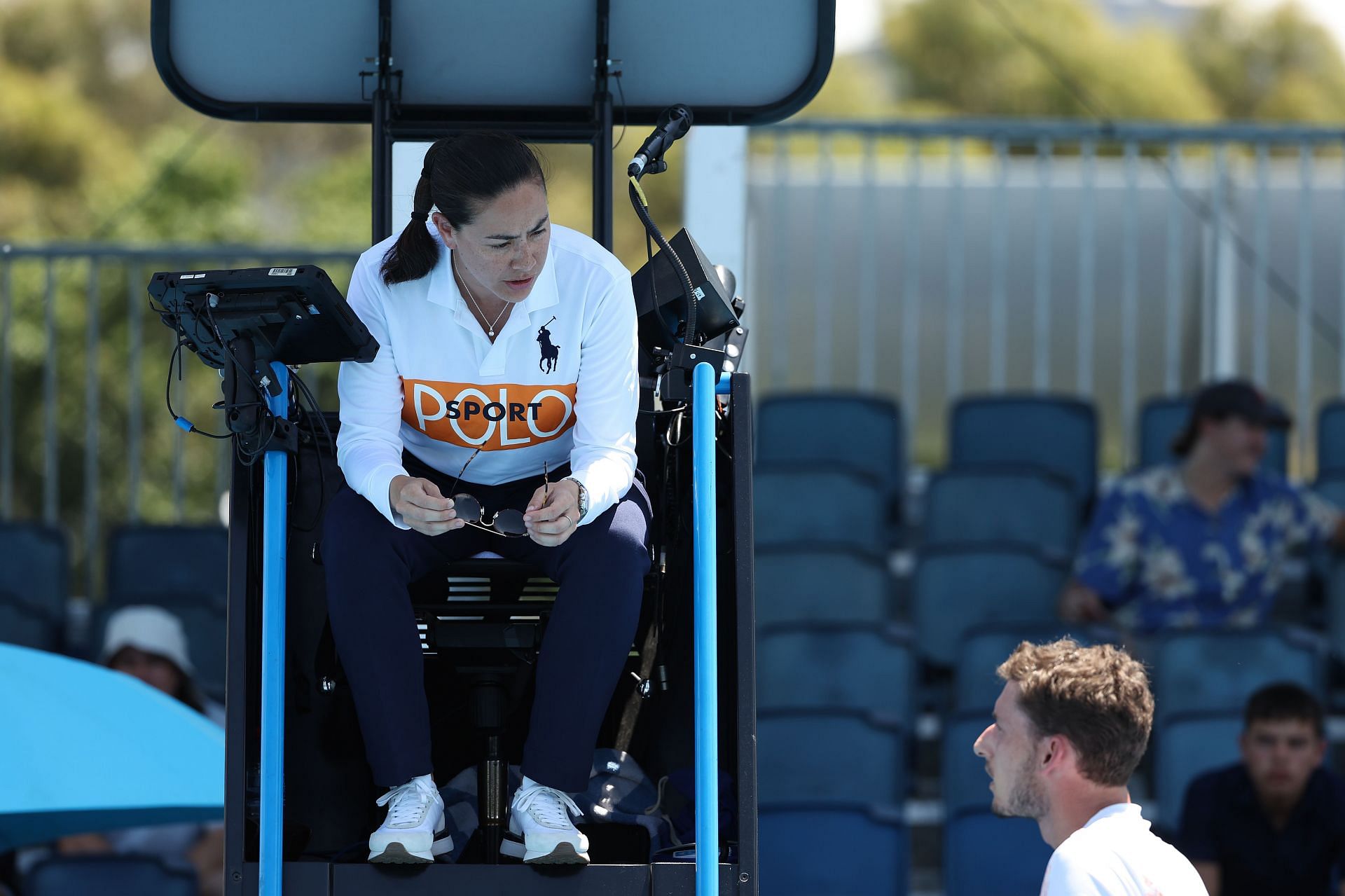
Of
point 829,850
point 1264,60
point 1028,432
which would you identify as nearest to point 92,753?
point 829,850

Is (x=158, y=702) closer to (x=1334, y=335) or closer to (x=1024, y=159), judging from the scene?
(x=1334, y=335)

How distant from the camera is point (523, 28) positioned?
360 centimetres

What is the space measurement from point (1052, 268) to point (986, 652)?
→ 4.90m

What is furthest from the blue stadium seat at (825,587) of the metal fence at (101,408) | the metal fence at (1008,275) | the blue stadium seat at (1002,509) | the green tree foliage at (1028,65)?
the green tree foliage at (1028,65)

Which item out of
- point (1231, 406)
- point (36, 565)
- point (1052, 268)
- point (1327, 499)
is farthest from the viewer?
point (1052, 268)

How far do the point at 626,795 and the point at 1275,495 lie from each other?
13.0 ft

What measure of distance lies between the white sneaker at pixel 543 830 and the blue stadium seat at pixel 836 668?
2936 mm

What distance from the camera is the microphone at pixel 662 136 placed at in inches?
122

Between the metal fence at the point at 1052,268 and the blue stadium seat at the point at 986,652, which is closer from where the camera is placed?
the blue stadium seat at the point at 986,652

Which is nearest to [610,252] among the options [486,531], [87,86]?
[486,531]

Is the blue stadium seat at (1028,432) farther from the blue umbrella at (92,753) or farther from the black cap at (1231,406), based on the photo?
the blue umbrella at (92,753)

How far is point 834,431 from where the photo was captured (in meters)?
7.41

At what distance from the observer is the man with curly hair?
2.80m

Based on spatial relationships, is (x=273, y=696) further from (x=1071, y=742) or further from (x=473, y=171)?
(x=1071, y=742)
